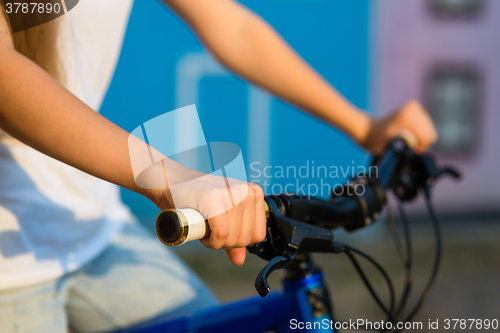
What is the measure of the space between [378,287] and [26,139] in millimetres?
4252

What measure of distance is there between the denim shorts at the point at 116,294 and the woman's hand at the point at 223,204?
20.9 inches

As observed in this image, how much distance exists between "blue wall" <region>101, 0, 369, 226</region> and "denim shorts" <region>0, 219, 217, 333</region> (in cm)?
431

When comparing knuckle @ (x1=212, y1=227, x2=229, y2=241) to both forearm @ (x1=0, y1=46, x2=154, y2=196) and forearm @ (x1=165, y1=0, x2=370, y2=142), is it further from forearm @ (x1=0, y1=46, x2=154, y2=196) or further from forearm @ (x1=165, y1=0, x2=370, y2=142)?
forearm @ (x1=165, y1=0, x2=370, y2=142)

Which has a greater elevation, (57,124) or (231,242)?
(57,124)

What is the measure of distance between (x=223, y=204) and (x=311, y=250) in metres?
0.22

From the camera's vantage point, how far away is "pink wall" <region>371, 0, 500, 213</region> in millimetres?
8031

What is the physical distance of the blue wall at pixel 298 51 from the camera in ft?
20.0

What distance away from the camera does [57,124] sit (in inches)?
27.9

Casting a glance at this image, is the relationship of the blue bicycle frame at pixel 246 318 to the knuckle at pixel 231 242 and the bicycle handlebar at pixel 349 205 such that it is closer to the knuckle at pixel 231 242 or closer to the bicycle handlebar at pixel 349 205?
the bicycle handlebar at pixel 349 205

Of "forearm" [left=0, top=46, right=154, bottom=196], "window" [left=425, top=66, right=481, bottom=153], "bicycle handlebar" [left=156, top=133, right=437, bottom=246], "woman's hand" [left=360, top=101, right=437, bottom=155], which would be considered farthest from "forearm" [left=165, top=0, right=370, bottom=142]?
"window" [left=425, top=66, right=481, bottom=153]

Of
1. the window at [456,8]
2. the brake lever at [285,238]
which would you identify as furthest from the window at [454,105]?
the brake lever at [285,238]

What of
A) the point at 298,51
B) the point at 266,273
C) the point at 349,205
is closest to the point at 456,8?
the point at 298,51

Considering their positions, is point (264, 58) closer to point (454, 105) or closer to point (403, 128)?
point (403, 128)

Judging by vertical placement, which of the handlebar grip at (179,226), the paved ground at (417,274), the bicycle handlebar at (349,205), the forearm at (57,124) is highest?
the forearm at (57,124)
